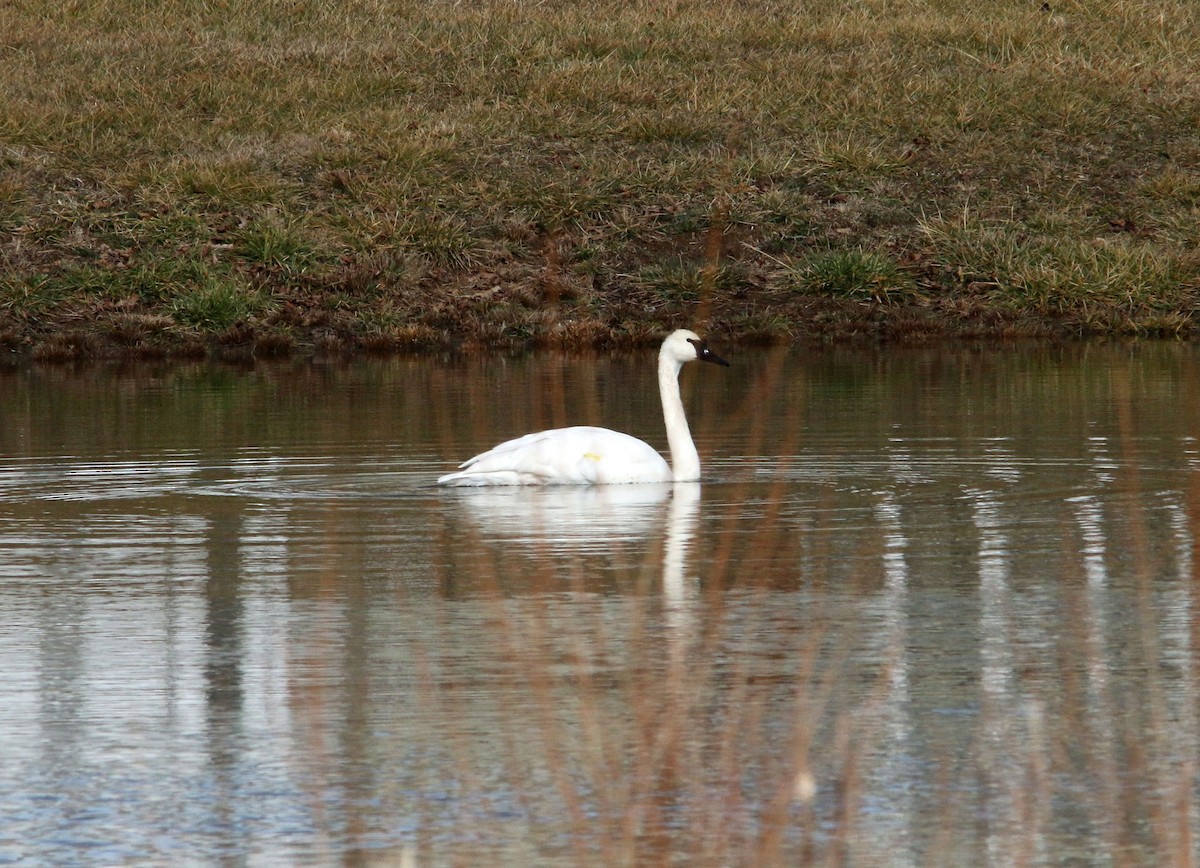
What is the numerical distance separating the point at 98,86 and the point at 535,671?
90.0 ft

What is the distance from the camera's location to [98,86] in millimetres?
33281

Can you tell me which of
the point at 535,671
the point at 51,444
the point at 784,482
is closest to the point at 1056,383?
the point at 784,482

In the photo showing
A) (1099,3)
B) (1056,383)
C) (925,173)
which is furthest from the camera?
(1099,3)

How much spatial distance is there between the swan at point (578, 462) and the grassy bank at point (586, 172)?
1221cm

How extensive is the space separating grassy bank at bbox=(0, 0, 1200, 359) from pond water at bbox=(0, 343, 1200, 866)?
10450 millimetres

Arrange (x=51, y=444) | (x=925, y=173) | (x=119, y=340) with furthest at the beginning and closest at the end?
(x=925, y=173)
(x=119, y=340)
(x=51, y=444)

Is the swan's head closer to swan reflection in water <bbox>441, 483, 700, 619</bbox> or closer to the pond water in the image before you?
the pond water

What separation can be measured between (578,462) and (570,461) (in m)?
0.04

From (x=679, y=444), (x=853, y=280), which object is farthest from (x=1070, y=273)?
(x=679, y=444)

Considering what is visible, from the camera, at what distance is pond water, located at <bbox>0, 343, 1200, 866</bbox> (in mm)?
5637

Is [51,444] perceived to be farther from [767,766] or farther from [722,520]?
[767,766]

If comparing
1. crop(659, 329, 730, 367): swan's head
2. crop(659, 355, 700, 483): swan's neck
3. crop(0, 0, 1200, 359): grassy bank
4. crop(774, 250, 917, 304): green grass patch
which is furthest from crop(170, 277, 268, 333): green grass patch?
crop(659, 355, 700, 483): swan's neck

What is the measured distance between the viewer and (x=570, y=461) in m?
12.7

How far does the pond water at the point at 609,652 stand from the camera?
564 cm
